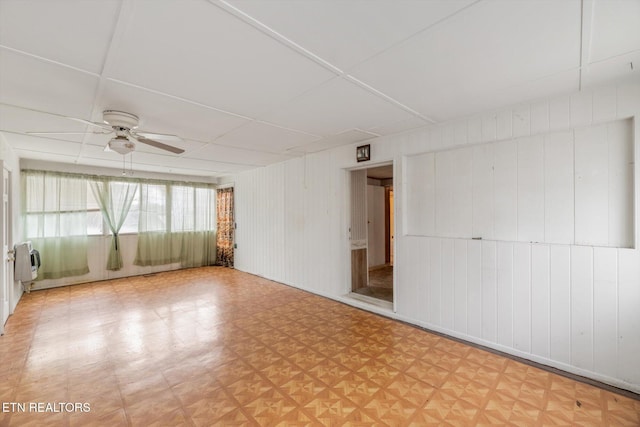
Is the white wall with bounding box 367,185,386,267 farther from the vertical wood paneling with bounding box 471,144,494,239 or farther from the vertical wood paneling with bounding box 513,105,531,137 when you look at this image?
the vertical wood paneling with bounding box 513,105,531,137

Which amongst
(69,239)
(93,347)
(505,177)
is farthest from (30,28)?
(69,239)

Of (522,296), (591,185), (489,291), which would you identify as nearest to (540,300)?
(522,296)

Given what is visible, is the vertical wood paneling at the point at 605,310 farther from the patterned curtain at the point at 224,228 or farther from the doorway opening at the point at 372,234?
the patterned curtain at the point at 224,228

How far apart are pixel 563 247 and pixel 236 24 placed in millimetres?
2987

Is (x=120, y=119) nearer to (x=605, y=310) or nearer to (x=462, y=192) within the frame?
(x=462, y=192)

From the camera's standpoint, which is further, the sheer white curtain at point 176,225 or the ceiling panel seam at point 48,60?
the sheer white curtain at point 176,225

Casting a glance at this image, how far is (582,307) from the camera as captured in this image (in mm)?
2262

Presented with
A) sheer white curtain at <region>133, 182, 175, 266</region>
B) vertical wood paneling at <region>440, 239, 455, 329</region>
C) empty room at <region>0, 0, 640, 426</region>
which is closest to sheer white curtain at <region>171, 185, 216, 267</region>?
sheer white curtain at <region>133, 182, 175, 266</region>

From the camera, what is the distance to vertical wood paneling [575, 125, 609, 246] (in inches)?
86.7

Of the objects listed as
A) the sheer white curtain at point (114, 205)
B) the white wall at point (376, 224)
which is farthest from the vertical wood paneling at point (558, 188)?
the sheer white curtain at point (114, 205)

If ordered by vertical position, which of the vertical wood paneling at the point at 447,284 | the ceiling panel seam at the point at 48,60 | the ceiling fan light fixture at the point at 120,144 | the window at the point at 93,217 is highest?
the ceiling panel seam at the point at 48,60

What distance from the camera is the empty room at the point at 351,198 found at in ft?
4.93

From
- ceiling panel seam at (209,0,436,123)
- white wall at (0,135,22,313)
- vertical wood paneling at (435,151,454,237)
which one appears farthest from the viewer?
white wall at (0,135,22,313)

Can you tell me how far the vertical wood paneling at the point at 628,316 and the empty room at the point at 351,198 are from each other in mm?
15
